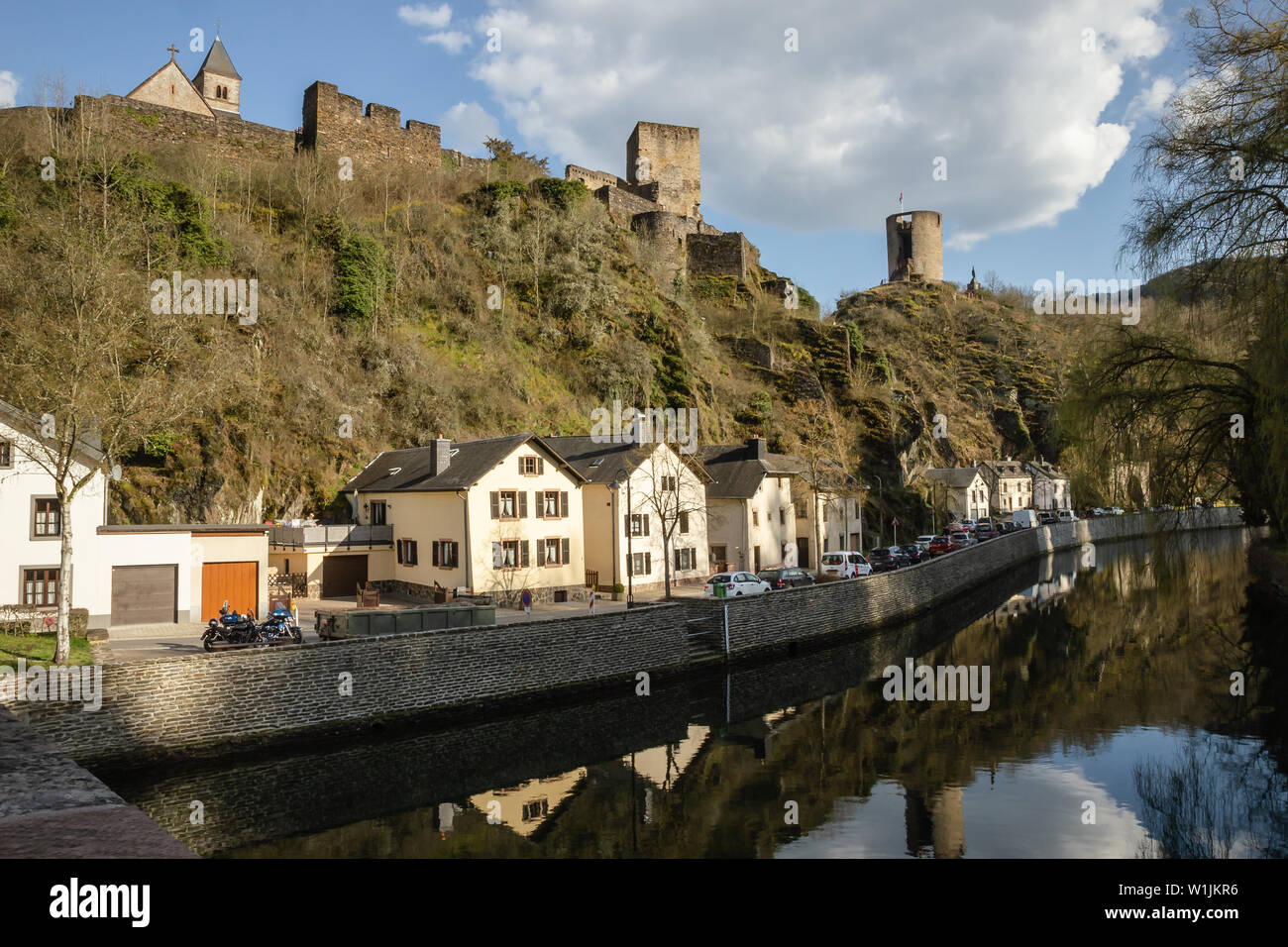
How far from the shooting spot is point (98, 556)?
24.7 meters

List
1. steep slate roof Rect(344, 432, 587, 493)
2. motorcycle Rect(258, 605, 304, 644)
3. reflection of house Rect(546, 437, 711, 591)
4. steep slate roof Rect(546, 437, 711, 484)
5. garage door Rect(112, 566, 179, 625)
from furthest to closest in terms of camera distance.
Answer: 1. steep slate roof Rect(546, 437, 711, 484)
2. reflection of house Rect(546, 437, 711, 591)
3. steep slate roof Rect(344, 432, 587, 493)
4. garage door Rect(112, 566, 179, 625)
5. motorcycle Rect(258, 605, 304, 644)

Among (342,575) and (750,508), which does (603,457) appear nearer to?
(750,508)

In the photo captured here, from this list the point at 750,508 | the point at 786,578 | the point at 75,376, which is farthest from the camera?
the point at 750,508

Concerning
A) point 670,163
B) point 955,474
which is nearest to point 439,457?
point 670,163

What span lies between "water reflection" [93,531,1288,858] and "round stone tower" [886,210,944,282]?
9102 cm

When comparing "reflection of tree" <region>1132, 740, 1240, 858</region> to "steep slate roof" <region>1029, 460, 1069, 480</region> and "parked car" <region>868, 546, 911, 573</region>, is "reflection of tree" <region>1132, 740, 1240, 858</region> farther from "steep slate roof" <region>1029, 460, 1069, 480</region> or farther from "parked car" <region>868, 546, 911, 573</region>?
"steep slate roof" <region>1029, 460, 1069, 480</region>

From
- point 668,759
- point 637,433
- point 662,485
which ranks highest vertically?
point 637,433

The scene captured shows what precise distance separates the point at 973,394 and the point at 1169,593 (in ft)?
242

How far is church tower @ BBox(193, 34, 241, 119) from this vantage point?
6844 cm

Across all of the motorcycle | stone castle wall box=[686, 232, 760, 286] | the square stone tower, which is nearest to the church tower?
the square stone tower

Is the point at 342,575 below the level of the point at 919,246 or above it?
below

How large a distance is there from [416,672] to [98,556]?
11756 millimetres
